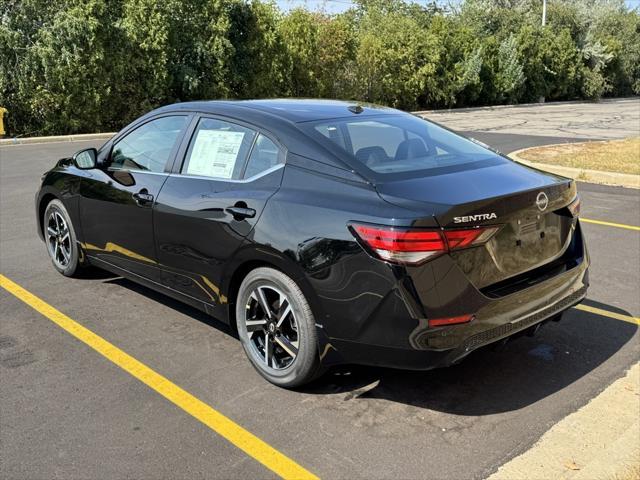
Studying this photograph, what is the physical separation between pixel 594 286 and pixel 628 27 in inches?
2017

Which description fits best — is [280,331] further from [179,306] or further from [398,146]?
[179,306]

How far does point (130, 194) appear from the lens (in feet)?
15.1

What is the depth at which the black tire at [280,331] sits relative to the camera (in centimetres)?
347

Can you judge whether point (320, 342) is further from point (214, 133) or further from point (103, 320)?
point (103, 320)

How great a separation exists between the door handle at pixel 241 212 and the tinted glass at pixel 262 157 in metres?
0.23

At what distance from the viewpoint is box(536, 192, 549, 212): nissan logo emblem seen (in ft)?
11.4

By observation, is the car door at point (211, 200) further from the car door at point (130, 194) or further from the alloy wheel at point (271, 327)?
the alloy wheel at point (271, 327)

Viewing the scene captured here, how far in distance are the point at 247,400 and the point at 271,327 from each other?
0.43m

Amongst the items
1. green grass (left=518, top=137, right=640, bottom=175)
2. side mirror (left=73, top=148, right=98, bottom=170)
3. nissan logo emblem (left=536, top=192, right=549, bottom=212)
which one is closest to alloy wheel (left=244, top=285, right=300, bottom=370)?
nissan logo emblem (left=536, top=192, right=549, bottom=212)

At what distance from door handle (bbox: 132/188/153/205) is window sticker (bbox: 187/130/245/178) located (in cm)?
38

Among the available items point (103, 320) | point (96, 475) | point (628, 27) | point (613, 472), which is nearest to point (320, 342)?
point (96, 475)

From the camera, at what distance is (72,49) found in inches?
723

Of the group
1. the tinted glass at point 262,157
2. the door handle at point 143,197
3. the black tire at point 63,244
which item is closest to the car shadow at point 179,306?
the black tire at point 63,244

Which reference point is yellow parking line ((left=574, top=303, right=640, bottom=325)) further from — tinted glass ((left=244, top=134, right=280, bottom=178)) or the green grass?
the green grass
